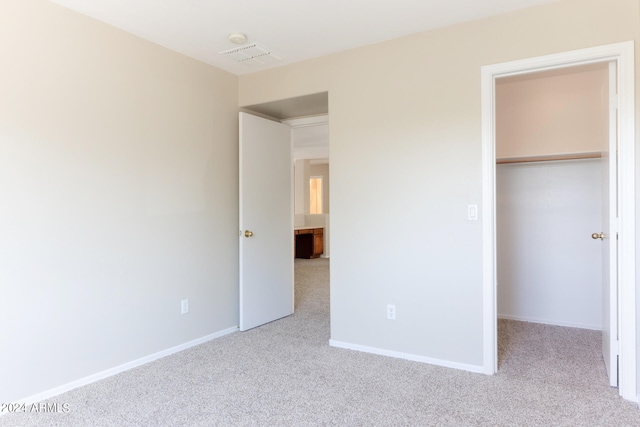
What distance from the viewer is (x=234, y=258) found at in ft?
12.5

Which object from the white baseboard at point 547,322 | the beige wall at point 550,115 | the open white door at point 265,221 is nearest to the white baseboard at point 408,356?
the open white door at point 265,221

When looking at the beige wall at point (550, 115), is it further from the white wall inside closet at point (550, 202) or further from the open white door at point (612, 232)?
the open white door at point (612, 232)

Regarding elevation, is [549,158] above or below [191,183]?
above

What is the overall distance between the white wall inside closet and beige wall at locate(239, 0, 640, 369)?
1.10 m

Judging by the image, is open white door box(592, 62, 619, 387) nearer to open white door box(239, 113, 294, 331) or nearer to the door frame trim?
the door frame trim

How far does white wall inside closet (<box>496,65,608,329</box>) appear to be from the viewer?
3.64m

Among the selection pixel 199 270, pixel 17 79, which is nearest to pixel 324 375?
pixel 199 270

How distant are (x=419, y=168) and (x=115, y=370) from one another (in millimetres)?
2563

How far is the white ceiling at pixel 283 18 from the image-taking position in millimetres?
2500

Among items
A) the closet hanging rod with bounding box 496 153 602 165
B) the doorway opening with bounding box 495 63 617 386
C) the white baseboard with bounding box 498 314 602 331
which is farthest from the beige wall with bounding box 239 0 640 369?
the white baseboard with bounding box 498 314 602 331

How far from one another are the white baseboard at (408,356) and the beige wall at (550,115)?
207cm

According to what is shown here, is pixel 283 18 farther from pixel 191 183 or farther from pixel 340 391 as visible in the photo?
pixel 340 391

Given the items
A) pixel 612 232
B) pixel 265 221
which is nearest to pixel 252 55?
pixel 265 221

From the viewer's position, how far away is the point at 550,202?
3910mm
